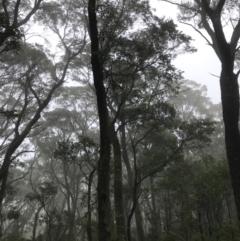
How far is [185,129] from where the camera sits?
9.80 metres

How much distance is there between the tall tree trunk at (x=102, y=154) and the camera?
506 centimetres

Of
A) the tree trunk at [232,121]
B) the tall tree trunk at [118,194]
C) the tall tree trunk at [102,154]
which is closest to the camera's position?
the tall tree trunk at [102,154]

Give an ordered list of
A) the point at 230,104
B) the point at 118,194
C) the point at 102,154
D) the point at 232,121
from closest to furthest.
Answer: the point at 102,154, the point at 232,121, the point at 230,104, the point at 118,194

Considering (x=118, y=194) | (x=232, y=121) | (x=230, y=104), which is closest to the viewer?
(x=232, y=121)

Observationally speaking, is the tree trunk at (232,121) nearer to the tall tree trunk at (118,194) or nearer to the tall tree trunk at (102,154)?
the tall tree trunk at (102,154)

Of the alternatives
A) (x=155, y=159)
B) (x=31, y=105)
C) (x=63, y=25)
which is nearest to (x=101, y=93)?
(x=155, y=159)

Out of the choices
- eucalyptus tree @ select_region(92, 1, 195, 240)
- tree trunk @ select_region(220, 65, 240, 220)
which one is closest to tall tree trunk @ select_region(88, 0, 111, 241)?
eucalyptus tree @ select_region(92, 1, 195, 240)

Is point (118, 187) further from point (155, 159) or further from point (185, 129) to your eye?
point (185, 129)

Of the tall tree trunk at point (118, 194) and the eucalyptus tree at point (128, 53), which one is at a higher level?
the eucalyptus tree at point (128, 53)

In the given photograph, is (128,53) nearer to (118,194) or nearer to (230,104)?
(230,104)

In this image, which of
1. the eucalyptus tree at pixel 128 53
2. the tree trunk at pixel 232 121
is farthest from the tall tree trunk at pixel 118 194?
the tree trunk at pixel 232 121

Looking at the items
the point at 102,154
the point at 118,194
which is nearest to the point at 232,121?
the point at 102,154

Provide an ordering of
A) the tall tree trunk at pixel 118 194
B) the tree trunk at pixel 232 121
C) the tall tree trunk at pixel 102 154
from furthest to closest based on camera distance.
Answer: the tall tree trunk at pixel 118 194, the tree trunk at pixel 232 121, the tall tree trunk at pixel 102 154

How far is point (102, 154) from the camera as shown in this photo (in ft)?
19.0
